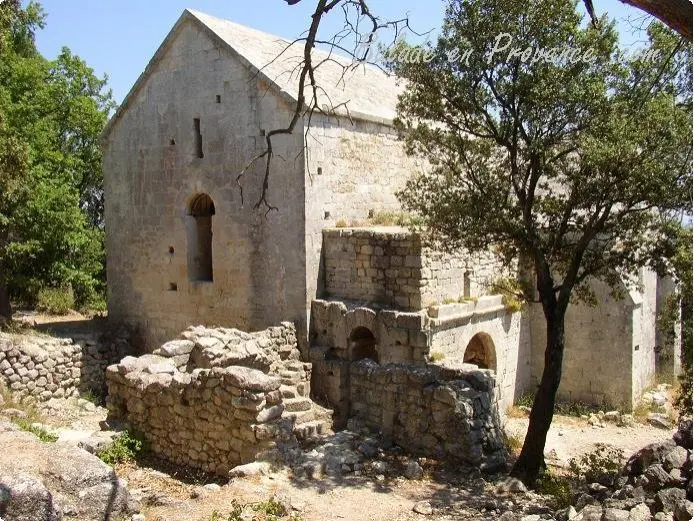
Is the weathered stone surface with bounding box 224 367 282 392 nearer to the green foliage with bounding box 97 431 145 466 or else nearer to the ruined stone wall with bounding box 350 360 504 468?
the green foliage with bounding box 97 431 145 466

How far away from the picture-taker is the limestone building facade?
13406 mm

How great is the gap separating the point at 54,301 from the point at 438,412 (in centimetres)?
1517

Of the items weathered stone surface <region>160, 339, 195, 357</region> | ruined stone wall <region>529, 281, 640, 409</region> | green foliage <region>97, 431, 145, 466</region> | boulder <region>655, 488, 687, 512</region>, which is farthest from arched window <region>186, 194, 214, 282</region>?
boulder <region>655, 488, 687, 512</region>

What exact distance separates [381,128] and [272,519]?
1049 centimetres

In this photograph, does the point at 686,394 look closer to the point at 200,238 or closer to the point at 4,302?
the point at 200,238

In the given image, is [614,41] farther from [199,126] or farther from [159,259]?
[159,259]

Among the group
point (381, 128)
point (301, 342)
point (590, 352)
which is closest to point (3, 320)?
point (301, 342)

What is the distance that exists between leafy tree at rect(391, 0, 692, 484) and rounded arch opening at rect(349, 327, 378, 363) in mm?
3541

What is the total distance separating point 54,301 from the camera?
69.7ft

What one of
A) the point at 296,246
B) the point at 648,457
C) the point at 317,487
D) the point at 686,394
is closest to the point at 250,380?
the point at 317,487

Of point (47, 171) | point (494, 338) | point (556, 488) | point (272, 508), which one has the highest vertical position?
point (47, 171)

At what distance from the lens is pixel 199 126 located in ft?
50.6

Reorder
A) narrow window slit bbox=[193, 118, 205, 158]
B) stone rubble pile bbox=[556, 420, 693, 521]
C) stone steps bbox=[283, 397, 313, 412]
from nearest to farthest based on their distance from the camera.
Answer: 1. stone rubble pile bbox=[556, 420, 693, 521]
2. stone steps bbox=[283, 397, 313, 412]
3. narrow window slit bbox=[193, 118, 205, 158]

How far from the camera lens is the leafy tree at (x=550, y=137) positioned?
30.3 ft
